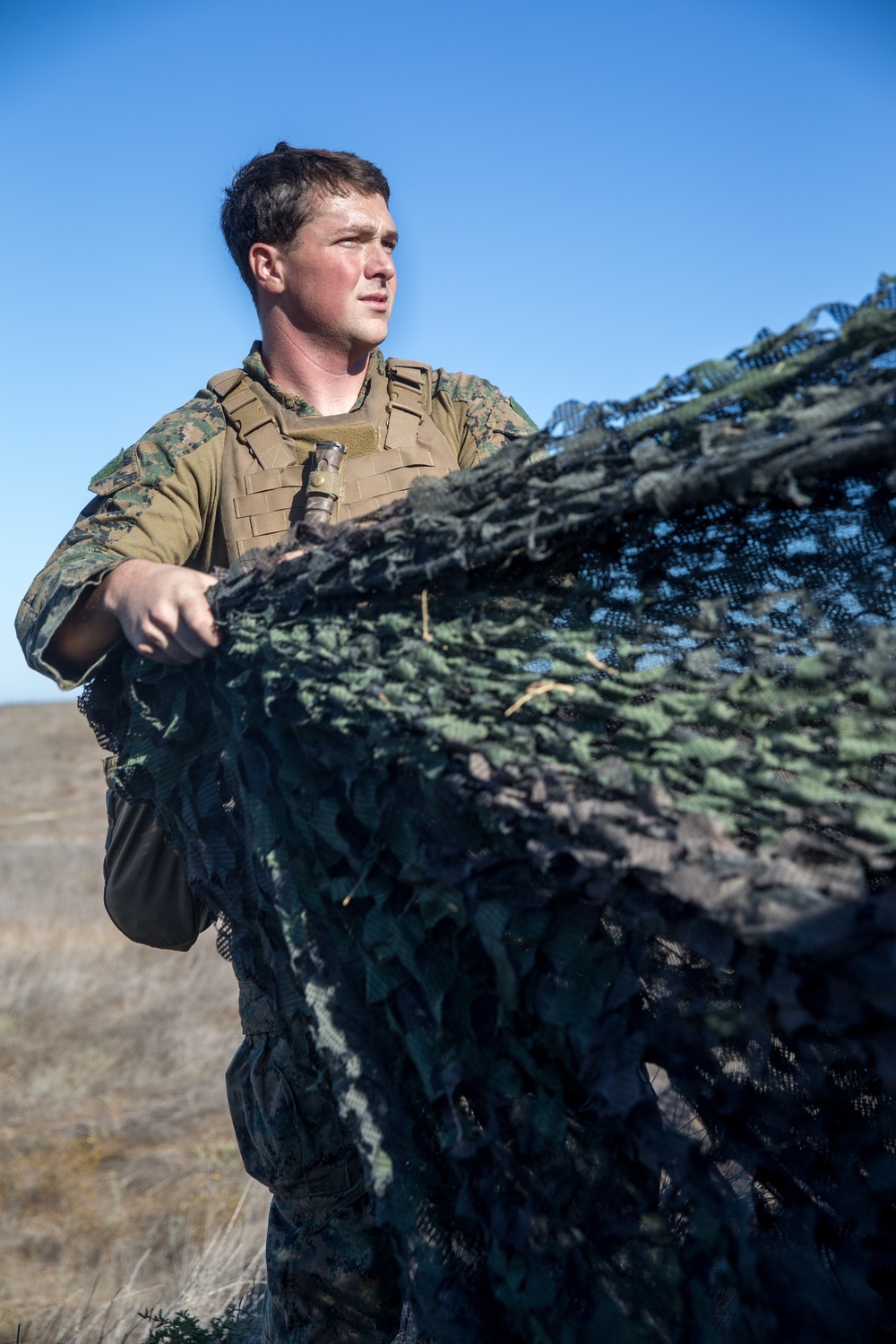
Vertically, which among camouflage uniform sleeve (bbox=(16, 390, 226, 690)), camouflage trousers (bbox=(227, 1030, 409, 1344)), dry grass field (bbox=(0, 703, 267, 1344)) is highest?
camouflage uniform sleeve (bbox=(16, 390, 226, 690))

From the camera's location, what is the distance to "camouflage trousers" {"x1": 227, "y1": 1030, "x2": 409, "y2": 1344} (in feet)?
7.25

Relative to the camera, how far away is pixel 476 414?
273 cm

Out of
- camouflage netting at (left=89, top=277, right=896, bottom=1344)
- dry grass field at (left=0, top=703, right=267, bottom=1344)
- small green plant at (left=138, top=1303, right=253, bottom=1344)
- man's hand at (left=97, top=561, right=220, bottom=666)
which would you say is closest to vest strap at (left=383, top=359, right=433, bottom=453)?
man's hand at (left=97, top=561, right=220, bottom=666)

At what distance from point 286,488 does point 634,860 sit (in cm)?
164

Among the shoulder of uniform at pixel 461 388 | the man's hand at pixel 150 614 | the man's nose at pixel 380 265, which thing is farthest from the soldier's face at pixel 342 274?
the man's hand at pixel 150 614

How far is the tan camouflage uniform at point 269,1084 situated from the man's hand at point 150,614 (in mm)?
51

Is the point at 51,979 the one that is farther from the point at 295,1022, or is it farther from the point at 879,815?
the point at 879,815

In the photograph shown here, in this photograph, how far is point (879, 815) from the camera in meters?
1.04

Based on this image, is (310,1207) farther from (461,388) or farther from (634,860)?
(461,388)

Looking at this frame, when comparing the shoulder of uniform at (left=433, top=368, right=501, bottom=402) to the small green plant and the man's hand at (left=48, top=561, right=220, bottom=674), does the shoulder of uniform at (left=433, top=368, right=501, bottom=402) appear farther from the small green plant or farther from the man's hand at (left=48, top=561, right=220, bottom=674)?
the small green plant

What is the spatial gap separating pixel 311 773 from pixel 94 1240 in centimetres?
461

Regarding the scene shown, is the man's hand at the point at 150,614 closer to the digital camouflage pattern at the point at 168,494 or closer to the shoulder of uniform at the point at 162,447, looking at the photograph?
the digital camouflage pattern at the point at 168,494

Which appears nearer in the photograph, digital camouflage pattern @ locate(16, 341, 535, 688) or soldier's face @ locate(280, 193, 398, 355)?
digital camouflage pattern @ locate(16, 341, 535, 688)

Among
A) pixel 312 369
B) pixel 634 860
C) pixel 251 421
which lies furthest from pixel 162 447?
pixel 634 860
